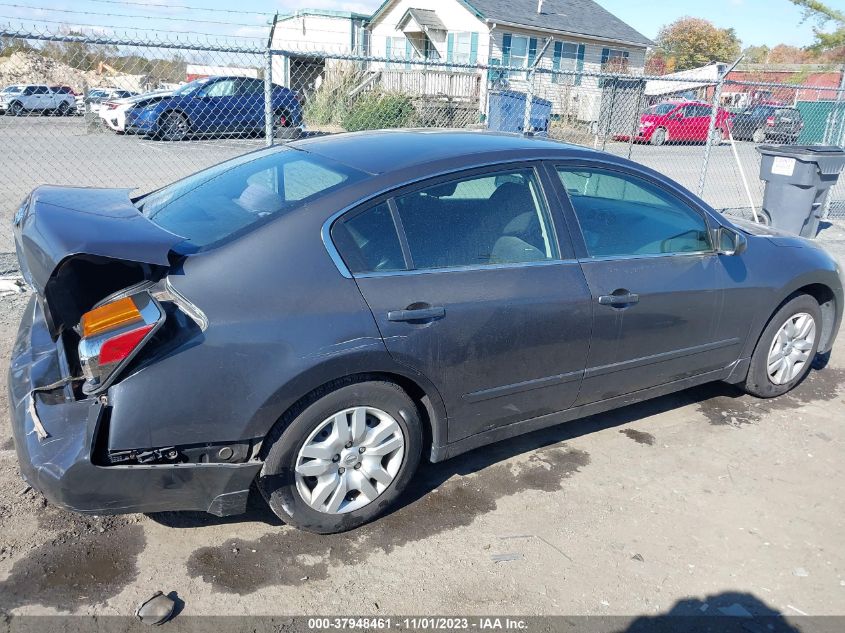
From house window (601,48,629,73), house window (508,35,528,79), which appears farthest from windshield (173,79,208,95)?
house window (601,48,629,73)

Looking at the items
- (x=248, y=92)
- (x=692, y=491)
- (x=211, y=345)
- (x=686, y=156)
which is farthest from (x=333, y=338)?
(x=686, y=156)

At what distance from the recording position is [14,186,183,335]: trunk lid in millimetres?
2484

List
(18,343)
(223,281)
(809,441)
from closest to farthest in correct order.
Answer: (223,281), (18,343), (809,441)

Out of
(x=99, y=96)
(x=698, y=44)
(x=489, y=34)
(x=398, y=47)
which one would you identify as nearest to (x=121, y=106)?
(x=99, y=96)

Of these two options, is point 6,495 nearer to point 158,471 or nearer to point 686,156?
point 158,471

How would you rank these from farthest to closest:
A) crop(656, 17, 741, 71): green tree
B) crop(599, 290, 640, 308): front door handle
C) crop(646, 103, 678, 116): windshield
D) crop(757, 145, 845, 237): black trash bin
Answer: crop(656, 17, 741, 71): green tree
crop(646, 103, 678, 116): windshield
crop(757, 145, 845, 237): black trash bin
crop(599, 290, 640, 308): front door handle

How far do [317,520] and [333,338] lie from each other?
0.83m

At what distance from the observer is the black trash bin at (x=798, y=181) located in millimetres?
8430

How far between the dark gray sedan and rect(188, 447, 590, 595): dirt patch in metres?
0.11

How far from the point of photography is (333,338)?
2.73 meters

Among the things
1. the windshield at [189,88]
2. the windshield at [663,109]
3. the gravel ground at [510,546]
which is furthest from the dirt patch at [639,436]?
the windshield at [663,109]

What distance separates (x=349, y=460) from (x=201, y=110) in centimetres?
1586

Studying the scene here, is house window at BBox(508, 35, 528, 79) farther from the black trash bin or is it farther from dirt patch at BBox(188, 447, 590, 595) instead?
dirt patch at BBox(188, 447, 590, 595)

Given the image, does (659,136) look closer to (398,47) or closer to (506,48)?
(506,48)
